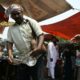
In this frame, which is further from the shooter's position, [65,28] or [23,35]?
[65,28]

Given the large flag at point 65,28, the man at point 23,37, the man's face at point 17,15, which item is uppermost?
the large flag at point 65,28

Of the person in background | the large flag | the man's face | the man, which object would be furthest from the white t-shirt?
the person in background

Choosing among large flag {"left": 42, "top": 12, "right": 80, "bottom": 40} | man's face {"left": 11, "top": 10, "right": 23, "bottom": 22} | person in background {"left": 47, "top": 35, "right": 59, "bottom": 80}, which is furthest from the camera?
person in background {"left": 47, "top": 35, "right": 59, "bottom": 80}

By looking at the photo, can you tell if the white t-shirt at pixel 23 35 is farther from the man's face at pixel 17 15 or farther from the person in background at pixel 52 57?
the person in background at pixel 52 57

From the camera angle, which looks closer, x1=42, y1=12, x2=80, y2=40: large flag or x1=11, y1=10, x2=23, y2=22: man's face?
x1=11, y1=10, x2=23, y2=22: man's face

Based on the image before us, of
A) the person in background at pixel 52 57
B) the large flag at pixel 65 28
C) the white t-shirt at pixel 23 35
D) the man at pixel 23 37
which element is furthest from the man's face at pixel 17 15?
the person in background at pixel 52 57

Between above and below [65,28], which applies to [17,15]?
below

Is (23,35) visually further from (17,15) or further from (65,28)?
(65,28)

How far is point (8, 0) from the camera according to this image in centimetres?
927

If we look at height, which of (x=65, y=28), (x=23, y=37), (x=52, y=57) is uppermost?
(x=65, y=28)

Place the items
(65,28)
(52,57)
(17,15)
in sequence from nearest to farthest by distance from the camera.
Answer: (17,15) → (65,28) → (52,57)

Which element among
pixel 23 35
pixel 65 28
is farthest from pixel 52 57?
pixel 23 35

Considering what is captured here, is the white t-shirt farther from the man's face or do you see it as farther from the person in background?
the person in background

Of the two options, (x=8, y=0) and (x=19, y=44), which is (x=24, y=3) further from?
(x=19, y=44)
